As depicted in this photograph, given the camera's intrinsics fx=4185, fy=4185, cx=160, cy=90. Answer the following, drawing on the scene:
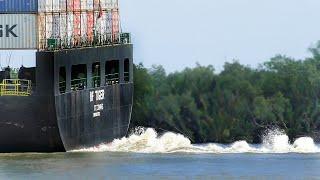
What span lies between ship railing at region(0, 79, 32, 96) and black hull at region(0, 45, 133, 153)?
1.33 feet

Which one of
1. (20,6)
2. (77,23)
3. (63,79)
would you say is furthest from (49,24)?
(77,23)

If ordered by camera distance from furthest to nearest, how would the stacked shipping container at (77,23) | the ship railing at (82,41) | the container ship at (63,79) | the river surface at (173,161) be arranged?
1. the stacked shipping container at (77,23)
2. the ship railing at (82,41)
3. the container ship at (63,79)
4. the river surface at (173,161)

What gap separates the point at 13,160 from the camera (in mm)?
173875

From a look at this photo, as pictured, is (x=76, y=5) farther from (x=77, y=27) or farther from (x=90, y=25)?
(x=90, y=25)

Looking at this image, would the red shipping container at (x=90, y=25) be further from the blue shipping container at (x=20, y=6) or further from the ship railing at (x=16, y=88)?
the ship railing at (x=16, y=88)

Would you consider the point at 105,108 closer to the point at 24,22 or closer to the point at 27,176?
the point at 24,22

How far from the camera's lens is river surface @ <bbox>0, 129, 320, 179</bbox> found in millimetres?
166875

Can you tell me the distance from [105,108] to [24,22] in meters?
7.22

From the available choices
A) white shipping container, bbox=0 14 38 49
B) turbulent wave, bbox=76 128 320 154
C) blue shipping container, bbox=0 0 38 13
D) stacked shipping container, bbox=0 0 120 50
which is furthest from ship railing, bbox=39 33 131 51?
turbulent wave, bbox=76 128 320 154

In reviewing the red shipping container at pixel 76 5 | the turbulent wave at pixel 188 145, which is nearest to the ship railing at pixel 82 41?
the red shipping container at pixel 76 5

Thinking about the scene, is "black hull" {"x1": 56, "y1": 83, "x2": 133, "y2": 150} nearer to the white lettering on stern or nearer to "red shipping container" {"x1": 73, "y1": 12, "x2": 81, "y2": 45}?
the white lettering on stern

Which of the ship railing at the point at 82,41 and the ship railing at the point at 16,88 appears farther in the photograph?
the ship railing at the point at 82,41

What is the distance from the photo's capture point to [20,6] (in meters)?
181

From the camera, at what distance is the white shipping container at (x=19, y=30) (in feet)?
594
